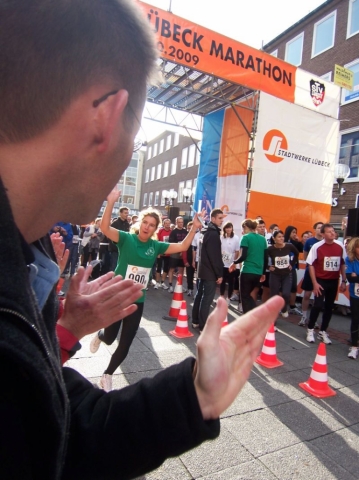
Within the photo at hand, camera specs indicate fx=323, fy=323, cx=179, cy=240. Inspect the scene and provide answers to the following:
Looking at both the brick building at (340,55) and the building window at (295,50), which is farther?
the building window at (295,50)

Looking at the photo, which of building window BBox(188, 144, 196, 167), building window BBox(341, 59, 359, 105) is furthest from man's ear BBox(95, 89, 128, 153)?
building window BBox(188, 144, 196, 167)

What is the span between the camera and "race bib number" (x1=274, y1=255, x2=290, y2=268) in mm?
6289

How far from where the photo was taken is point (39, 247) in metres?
0.93

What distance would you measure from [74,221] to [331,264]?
547 centimetres

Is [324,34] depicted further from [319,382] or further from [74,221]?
[74,221]

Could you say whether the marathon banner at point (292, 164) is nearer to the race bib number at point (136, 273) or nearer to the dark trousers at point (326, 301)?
the dark trousers at point (326, 301)

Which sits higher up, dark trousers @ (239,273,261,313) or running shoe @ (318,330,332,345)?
dark trousers @ (239,273,261,313)

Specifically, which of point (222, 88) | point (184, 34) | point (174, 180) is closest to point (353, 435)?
point (184, 34)

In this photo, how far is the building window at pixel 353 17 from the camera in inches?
622

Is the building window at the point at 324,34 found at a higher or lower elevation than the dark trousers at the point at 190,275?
higher

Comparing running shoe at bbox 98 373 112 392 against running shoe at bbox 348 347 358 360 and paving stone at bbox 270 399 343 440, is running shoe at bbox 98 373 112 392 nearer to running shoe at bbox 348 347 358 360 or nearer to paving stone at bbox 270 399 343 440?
paving stone at bbox 270 399 343 440

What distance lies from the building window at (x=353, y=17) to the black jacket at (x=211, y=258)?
16662 mm

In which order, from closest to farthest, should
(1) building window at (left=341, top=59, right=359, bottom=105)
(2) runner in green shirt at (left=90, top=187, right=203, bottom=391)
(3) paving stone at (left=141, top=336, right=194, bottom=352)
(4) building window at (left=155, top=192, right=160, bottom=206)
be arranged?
(2) runner in green shirt at (left=90, top=187, right=203, bottom=391), (3) paving stone at (left=141, top=336, right=194, bottom=352), (1) building window at (left=341, top=59, right=359, bottom=105), (4) building window at (left=155, top=192, right=160, bottom=206)

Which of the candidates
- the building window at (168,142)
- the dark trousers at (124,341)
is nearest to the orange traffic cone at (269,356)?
the dark trousers at (124,341)
